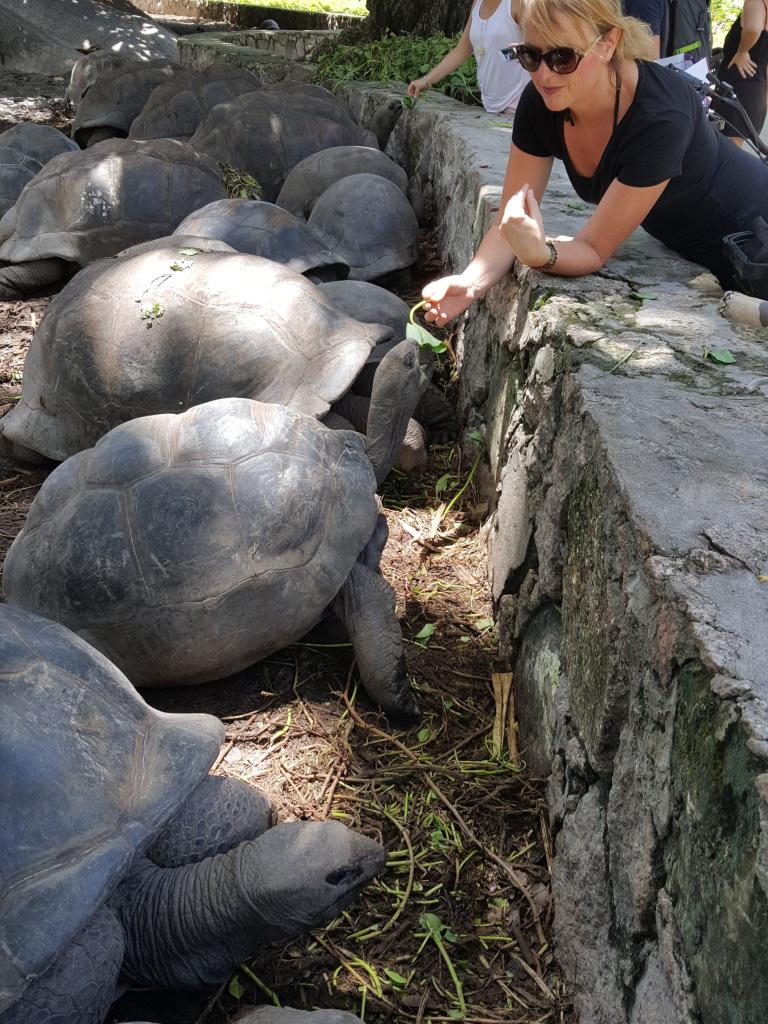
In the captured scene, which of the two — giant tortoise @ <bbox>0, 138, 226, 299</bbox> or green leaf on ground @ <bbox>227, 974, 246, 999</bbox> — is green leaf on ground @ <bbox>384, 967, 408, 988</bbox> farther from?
giant tortoise @ <bbox>0, 138, 226, 299</bbox>

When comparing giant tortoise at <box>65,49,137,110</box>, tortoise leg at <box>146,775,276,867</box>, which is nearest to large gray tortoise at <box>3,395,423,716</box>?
tortoise leg at <box>146,775,276,867</box>

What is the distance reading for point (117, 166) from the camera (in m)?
4.92

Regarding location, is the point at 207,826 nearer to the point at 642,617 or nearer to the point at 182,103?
the point at 642,617

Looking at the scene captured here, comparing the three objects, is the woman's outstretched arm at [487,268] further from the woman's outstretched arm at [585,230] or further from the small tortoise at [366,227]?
the small tortoise at [366,227]

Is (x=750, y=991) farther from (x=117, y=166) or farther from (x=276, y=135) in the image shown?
(x=276, y=135)

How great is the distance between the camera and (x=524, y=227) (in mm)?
2381

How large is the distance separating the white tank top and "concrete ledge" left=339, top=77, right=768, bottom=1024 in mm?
2686

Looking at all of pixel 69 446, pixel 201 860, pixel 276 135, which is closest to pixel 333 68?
pixel 276 135

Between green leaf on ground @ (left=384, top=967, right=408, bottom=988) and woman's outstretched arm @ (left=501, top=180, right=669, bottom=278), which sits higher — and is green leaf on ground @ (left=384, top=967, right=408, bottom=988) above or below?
below

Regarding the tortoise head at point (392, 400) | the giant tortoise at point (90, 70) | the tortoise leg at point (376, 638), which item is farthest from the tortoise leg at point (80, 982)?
the giant tortoise at point (90, 70)

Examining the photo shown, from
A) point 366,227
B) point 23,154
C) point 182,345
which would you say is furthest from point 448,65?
point 182,345

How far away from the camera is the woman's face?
2271 millimetres

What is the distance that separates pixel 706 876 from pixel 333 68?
8.25 m

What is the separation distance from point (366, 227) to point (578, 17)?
246 cm
